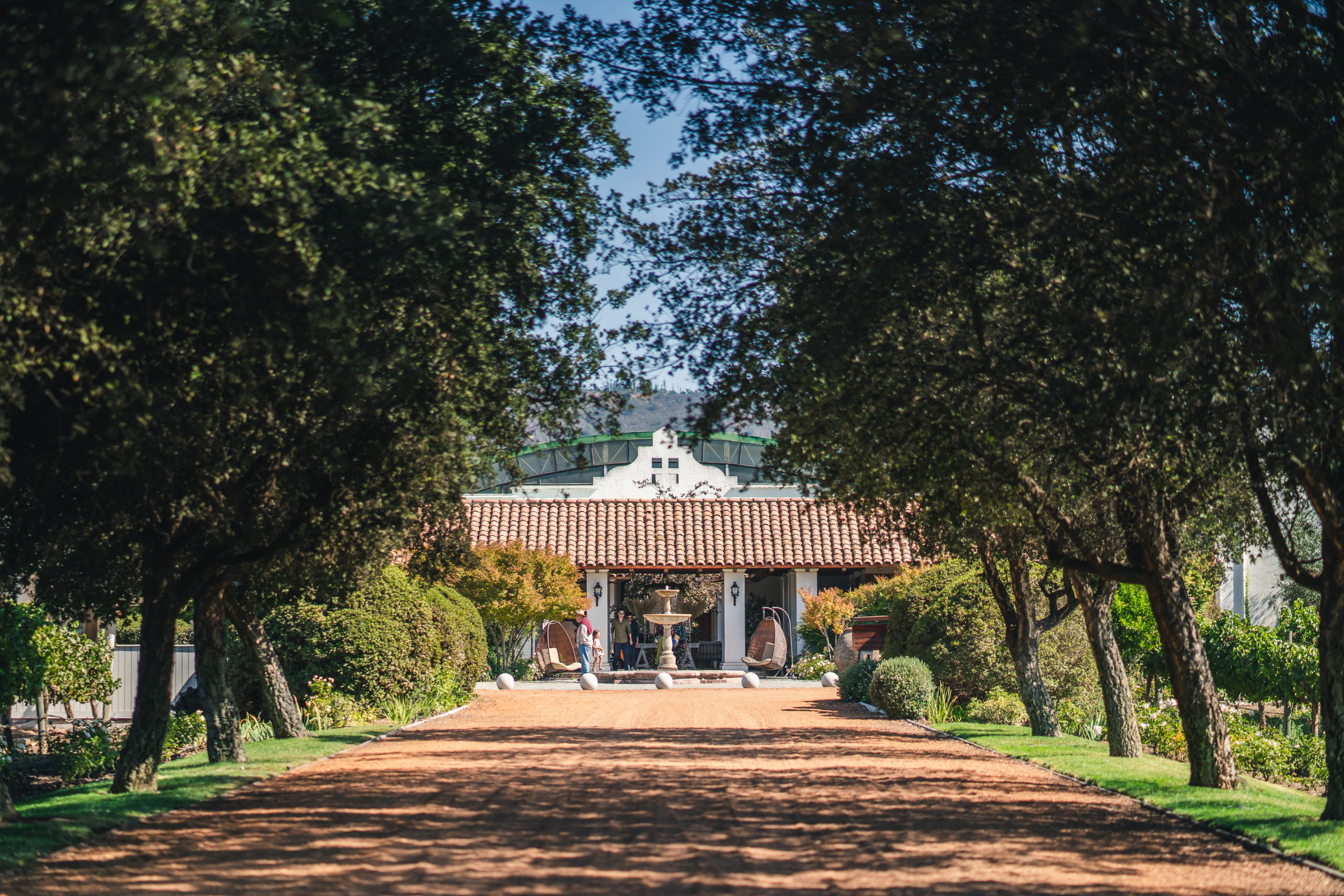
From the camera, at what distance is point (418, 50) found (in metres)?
9.07

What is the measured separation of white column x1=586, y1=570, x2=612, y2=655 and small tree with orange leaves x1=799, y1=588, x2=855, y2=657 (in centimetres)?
594

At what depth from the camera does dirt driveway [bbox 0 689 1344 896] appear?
7188 mm

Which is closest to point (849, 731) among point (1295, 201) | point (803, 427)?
point (803, 427)

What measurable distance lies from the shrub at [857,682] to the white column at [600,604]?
12.0m

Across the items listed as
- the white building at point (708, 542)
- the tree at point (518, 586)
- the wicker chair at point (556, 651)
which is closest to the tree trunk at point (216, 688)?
the tree at point (518, 586)

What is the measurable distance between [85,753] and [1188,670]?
1269 cm

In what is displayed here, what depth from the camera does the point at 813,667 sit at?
30.0m

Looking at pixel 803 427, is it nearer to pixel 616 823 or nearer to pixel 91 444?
pixel 616 823

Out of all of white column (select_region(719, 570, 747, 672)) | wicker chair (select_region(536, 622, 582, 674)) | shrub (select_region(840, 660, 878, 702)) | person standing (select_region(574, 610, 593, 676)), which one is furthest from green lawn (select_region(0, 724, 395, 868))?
white column (select_region(719, 570, 747, 672))

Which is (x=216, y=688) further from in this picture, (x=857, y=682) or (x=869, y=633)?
(x=869, y=633)

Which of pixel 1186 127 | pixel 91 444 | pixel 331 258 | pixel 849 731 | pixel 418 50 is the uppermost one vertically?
pixel 418 50

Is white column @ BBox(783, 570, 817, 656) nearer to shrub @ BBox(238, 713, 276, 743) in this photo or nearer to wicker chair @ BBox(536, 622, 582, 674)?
wicker chair @ BBox(536, 622, 582, 674)

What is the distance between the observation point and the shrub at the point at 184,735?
16750 mm

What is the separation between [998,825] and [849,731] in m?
7.99
